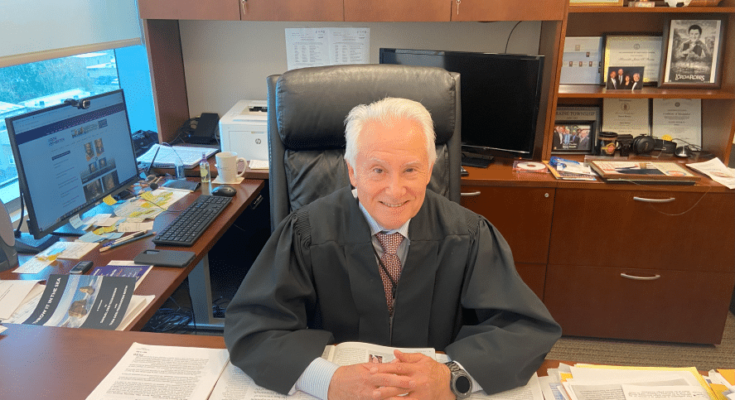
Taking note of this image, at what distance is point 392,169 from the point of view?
1219mm

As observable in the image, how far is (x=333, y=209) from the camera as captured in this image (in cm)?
134

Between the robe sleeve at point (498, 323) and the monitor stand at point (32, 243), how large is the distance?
1333mm

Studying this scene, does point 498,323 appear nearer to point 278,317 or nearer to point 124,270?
point 278,317

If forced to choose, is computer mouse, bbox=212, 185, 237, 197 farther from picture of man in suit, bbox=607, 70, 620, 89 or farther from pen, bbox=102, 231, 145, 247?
picture of man in suit, bbox=607, 70, 620, 89

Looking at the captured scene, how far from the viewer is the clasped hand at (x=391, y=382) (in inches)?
40.6

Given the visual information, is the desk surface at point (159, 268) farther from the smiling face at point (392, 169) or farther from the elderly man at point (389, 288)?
the smiling face at point (392, 169)

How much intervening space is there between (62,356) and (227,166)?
1.23 meters

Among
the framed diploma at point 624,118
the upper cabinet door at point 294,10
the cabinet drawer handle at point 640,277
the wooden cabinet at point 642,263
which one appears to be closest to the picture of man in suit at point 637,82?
the framed diploma at point 624,118

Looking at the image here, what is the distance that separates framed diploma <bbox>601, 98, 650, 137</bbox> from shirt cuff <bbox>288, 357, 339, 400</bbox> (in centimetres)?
216

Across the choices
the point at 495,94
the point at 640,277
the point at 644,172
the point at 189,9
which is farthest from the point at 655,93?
the point at 189,9

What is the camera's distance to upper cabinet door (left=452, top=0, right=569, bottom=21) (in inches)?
89.1

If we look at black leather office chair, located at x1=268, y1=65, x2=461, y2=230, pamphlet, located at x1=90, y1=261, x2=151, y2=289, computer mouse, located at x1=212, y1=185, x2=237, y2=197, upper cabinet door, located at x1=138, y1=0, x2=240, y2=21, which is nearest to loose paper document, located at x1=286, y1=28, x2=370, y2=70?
upper cabinet door, located at x1=138, y1=0, x2=240, y2=21

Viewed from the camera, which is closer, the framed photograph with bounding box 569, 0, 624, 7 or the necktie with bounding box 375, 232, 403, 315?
the necktie with bounding box 375, 232, 403, 315

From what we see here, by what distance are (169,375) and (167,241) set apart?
70 centimetres
